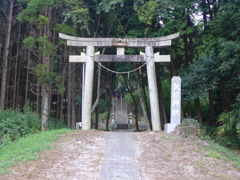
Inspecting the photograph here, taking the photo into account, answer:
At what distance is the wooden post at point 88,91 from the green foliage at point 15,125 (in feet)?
9.58

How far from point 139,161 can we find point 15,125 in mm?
7181

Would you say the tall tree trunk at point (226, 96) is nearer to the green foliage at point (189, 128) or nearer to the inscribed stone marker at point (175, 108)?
the inscribed stone marker at point (175, 108)

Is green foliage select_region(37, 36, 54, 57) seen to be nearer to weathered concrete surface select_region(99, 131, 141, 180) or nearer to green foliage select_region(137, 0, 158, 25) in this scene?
green foliage select_region(137, 0, 158, 25)

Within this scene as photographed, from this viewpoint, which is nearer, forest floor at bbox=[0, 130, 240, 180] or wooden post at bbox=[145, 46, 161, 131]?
forest floor at bbox=[0, 130, 240, 180]

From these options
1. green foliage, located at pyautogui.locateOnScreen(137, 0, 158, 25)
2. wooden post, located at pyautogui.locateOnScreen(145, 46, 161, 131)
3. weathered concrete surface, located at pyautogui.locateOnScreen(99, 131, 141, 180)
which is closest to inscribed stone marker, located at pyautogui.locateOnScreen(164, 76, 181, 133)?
wooden post, located at pyautogui.locateOnScreen(145, 46, 161, 131)

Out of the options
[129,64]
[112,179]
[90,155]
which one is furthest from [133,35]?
[112,179]

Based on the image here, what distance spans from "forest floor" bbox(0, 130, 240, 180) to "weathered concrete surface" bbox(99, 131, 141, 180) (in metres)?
0.03

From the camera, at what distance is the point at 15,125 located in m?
12.0

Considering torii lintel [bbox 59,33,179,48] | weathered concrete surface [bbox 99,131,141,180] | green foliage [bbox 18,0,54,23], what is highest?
green foliage [bbox 18,0,54,23]

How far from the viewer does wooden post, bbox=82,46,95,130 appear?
11688 mm

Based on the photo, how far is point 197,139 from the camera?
9.10m

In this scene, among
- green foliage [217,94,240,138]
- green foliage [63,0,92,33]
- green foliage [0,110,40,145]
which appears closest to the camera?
green foliage [217,94,240,138]

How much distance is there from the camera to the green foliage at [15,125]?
1140cm

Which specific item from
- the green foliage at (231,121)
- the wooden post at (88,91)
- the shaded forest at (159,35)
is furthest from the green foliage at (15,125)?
the green foliage at (231,121)
